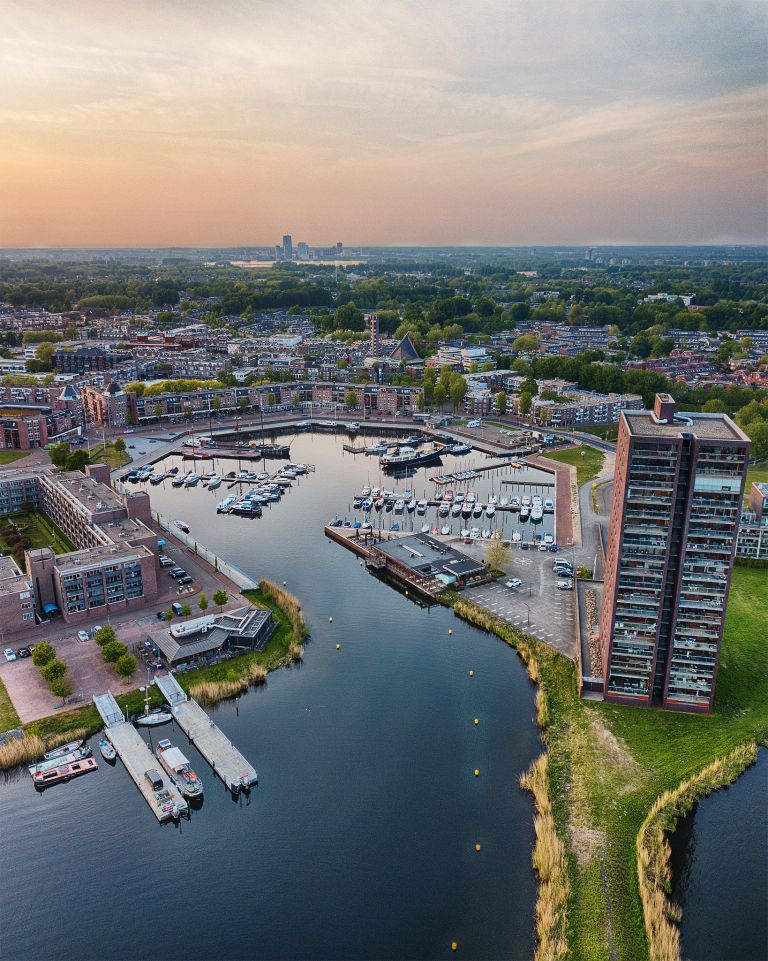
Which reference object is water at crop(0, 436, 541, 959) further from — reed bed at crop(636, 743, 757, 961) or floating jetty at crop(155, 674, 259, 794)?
reed bed at crop(636, 743, 757, 961)

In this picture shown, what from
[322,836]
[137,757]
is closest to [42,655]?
[137,757]

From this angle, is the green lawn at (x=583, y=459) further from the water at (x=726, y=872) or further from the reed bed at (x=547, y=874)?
the reed bed at (x=547, y=874)

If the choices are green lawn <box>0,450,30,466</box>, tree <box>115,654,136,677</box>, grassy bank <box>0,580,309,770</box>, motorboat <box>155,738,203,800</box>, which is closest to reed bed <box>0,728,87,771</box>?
grassy bank <box>0,580,309,770</box>

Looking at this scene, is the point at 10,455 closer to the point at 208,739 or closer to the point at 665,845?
the point at 208,739

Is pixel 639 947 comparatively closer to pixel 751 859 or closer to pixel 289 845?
pixel 751 859

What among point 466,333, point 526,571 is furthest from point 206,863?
point 466,333

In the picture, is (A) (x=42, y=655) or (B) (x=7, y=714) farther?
(A) (x=42, y=655)
